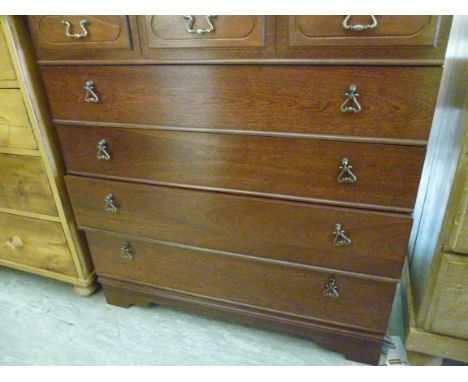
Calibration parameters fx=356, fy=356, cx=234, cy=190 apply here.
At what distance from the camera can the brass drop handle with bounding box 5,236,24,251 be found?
1.29 m

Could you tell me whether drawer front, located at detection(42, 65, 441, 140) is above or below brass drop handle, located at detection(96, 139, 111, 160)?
above

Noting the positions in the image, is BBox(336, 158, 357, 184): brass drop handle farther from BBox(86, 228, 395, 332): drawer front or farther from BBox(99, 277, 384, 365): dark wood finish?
BBox(99, 277, 384, 365): dark wood finish

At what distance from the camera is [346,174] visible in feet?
2.65

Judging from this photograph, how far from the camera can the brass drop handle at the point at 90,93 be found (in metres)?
0.91

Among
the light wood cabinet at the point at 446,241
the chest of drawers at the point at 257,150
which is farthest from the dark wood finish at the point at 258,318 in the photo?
the light wood cabinet at the point at 446,241

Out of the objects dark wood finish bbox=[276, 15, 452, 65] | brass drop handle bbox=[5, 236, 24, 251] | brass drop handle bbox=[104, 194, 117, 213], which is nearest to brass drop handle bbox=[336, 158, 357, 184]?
dark wood finish bbox=[276, 15, 452, 65]

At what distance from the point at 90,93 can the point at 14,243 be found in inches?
29.0

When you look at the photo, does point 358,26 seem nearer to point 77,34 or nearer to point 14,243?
point 77,34

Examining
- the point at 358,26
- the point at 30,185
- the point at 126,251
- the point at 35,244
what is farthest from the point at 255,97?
the point at 35,244

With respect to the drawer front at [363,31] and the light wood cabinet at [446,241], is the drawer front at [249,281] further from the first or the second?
the drawer front at [363,31]

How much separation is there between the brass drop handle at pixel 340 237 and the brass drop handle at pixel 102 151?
640 millimetres

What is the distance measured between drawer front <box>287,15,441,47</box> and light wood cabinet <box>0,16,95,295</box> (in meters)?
0.75
